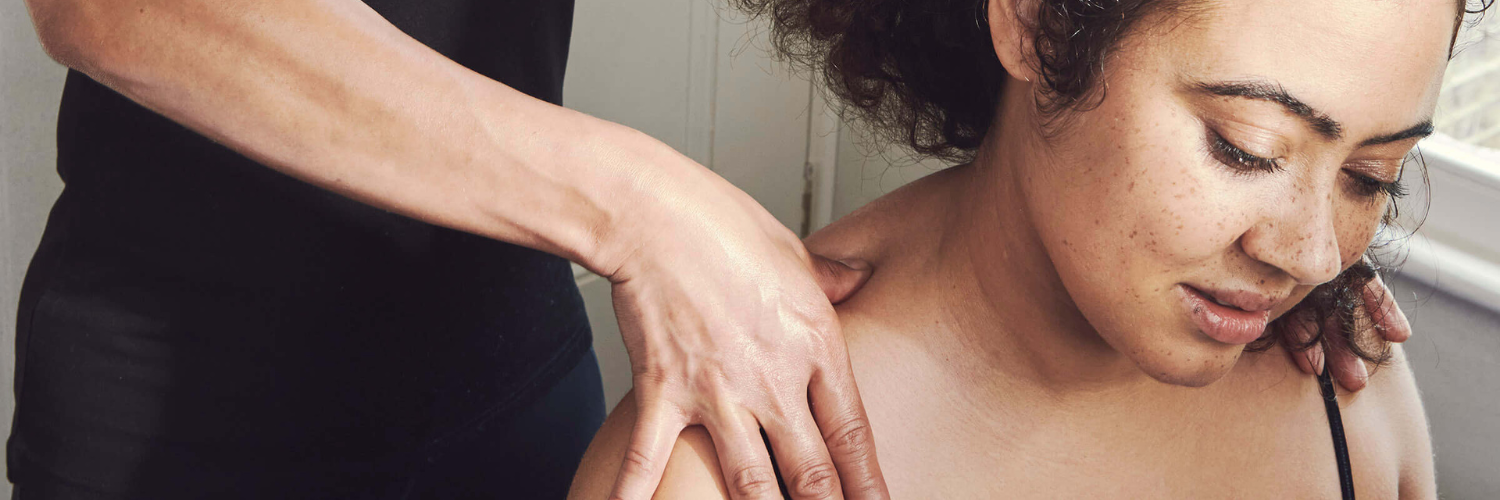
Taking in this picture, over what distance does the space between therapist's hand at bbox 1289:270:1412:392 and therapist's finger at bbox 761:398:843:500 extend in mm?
583

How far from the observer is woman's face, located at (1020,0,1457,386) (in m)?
0.71

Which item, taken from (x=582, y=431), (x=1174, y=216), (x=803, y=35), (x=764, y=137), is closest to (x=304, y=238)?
(x=582, y=431)

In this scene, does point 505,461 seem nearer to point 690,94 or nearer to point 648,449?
point 648,449

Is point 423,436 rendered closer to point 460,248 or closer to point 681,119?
point 460,248

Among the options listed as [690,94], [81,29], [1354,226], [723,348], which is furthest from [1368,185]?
[690,94]

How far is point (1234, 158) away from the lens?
2.40ft

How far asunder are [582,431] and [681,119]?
1.02 meters

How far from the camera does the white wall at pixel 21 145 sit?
1.30m

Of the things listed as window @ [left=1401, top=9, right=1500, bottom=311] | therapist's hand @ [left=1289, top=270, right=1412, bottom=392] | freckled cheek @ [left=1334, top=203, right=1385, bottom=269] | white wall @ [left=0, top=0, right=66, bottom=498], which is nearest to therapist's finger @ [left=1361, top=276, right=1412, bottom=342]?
therapist's hand @ [left=1289, top=270, right=1412, bottom=392]

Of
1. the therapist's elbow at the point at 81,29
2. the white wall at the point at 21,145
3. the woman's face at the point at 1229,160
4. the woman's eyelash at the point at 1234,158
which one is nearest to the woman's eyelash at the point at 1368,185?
the woman's face at the point at 1229,160

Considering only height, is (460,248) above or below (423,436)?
above

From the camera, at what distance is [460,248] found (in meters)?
1.01

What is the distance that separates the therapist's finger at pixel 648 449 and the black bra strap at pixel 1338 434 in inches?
26.8

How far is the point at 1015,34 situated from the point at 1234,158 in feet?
0.60
